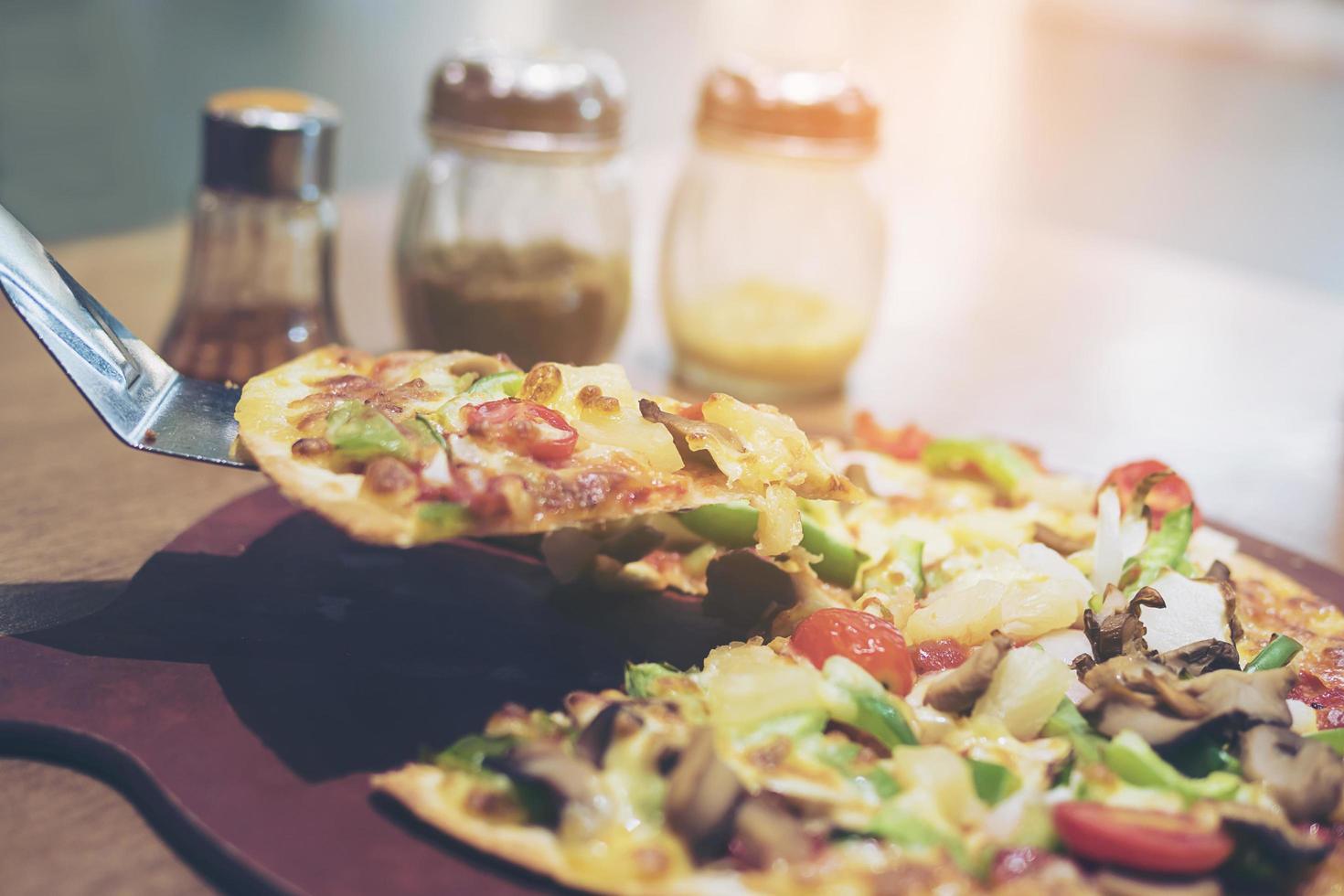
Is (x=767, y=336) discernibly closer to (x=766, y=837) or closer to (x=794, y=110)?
(x=794, y=110)

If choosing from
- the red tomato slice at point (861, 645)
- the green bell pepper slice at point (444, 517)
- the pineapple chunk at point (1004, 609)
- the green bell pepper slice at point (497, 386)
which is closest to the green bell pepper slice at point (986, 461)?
the pineapple chunk at point (1004, 609)

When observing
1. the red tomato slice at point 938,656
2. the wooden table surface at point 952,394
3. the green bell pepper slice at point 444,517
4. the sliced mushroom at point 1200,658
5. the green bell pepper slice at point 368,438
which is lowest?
the wooden table surface at point 952,394

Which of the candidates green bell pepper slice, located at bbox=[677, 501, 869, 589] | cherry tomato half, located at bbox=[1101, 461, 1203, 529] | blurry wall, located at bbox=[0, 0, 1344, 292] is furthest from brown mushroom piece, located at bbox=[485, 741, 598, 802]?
blurry wall, located at bbox=[0, 0, 1344, 292]

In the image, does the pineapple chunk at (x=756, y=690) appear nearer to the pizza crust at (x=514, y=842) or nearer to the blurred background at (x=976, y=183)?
the pizza crust at (x=514, y=842)

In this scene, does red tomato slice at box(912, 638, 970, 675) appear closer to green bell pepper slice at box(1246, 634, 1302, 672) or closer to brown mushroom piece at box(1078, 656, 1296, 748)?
brown mushroom piece at box(1078, 656, 1296, 748)

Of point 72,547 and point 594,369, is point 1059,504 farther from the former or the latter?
point 72,547
